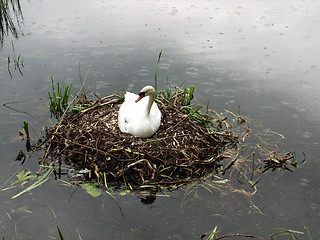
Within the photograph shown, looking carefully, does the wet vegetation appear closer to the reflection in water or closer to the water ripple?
the water ripple

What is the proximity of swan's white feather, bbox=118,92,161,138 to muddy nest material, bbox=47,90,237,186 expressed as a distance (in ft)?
0.45

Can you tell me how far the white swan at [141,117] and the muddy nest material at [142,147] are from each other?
0.49 feet

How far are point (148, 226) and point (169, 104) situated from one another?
299cm

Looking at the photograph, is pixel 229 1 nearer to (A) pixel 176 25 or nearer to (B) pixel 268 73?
(A) pixel 176 25

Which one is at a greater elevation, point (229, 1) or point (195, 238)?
point (229, 1)

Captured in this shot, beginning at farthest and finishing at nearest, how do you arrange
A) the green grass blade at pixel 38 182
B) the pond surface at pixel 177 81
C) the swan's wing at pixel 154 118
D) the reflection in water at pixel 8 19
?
the reflection in water at pixel 8 19
the swan's wing at pixel 154 118
the green grass blade at pixel 38 182
the pond surface at pixel 177 81

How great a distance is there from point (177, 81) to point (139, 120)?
2.88m

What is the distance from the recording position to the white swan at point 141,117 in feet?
18.3

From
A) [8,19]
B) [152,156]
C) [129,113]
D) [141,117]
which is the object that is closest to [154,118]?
[141,117]

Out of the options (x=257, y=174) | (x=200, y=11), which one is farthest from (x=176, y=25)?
(x=257, y=174)

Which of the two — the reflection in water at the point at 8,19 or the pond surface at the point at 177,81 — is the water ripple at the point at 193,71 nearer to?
the pond surface at the point at 177,81

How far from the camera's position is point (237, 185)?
5.28m

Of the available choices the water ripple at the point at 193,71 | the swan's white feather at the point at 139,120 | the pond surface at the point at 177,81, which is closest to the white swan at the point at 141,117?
the swan's white feather at the point at 139,120

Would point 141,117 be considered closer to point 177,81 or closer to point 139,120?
point 139,120
